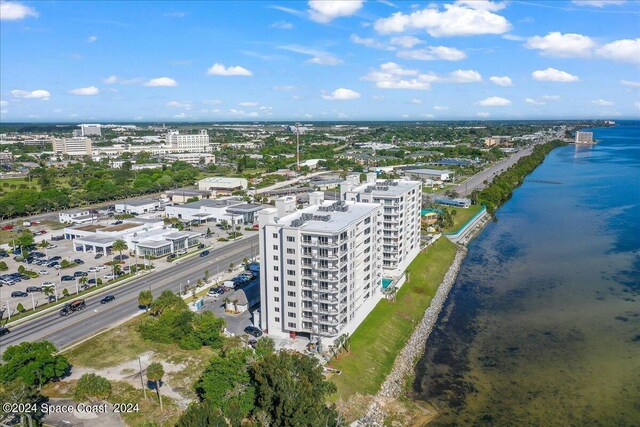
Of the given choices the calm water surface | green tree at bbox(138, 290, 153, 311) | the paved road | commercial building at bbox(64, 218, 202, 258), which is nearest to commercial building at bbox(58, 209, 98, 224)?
commercial building at bbox(64, 218, 202, 258)

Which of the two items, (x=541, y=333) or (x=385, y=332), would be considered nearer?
(x=385, y=332)

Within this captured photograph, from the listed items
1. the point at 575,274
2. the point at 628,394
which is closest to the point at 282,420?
the point at 628,394

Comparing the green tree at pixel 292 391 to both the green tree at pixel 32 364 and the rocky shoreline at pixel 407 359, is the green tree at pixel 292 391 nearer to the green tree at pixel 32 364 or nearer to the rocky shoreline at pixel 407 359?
the rocky shoreline at pixel 407 359

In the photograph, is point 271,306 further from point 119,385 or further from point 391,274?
point 391,274

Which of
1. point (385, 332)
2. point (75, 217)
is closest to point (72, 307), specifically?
point (385, 332)

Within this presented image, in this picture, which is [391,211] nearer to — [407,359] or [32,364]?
[407,359]
